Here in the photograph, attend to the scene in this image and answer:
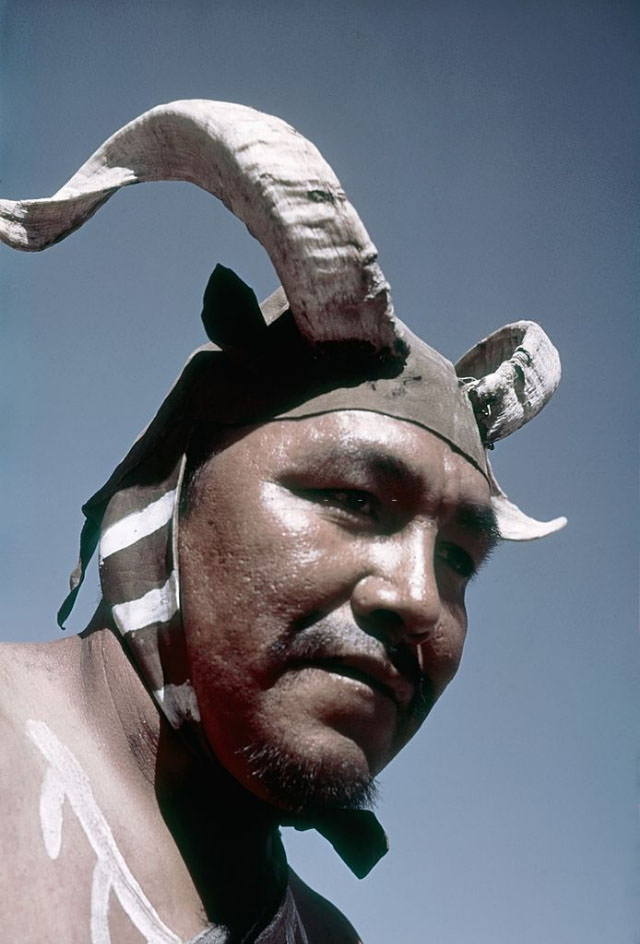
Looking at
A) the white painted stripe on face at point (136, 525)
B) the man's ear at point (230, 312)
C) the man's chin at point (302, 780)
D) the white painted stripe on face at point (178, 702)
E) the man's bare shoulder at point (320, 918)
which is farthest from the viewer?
the man's bare shoulder at point (320, 918)

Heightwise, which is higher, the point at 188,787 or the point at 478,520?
the point at 478,520

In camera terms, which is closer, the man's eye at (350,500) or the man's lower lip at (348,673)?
the man's lower lip at (348,673)

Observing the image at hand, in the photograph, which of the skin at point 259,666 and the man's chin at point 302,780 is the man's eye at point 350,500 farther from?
the man's chin at point 302,780

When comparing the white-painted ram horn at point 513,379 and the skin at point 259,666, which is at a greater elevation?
the white-painted ram horn at point 513,379

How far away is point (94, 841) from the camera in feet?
8.79

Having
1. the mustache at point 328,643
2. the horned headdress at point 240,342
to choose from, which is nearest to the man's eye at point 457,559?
the horned headdress at point 240,342

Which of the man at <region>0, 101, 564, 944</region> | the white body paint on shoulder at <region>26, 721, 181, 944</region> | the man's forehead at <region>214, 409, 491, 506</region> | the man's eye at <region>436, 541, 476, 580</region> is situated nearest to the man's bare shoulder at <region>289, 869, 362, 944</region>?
the man at <region>0, 101, 564, 944</region>

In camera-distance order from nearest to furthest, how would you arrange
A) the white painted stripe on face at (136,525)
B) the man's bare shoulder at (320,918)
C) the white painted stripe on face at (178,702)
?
the white painted stripe on face at (178,702) → the white painted stripe on face at (136,525) → the man's bare shoulder at (320,918)

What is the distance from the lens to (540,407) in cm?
379

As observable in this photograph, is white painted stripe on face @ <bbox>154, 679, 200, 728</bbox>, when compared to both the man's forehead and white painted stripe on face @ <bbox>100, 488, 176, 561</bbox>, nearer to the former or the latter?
white painted stripe on face @ <bbox>100, 488, 176, 561</bbox>

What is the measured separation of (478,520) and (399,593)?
0.50 meters

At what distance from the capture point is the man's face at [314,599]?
2816 millimetres

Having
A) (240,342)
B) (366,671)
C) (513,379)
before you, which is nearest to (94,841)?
(366,671)

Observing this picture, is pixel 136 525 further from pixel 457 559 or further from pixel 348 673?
pixel 457 559
